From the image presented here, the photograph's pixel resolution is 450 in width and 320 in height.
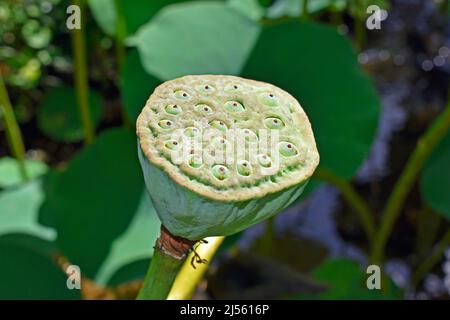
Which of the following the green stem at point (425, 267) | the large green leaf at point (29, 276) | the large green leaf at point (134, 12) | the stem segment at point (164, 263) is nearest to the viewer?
the stem segment at point (164, 263)

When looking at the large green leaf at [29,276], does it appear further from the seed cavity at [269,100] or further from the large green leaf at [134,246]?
the seed cavity at [269,100]

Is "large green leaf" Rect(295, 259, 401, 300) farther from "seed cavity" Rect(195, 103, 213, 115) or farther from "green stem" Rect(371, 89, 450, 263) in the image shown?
"seed cavity" Rect(195, 103, 213, 115)

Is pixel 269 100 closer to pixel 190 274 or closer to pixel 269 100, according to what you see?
pixel 269 100

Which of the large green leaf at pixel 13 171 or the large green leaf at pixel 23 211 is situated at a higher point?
the large green leaf at pixel 23 211

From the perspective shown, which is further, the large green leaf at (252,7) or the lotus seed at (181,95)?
the large green leaf at (252,7)

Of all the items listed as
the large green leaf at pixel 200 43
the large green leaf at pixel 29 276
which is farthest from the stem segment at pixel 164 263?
the large green leaf at pixel 200 43

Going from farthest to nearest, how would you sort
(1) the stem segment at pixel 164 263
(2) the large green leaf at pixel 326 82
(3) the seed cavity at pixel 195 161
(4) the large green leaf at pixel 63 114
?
(4) the large green leaf at pixel 63 114 → (2) the large green leaf at pixel 326 82 → (1) the stem segment at pixel 164 263 → (3) the seed cavity at pixel 195 161

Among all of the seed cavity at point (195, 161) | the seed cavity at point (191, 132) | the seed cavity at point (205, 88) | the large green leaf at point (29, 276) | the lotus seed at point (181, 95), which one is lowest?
the large green leaf at point (29, 276)

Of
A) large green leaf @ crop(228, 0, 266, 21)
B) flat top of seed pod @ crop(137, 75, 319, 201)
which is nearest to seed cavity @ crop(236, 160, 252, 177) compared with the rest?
flat top of seed pod @ crop(137, 75, 319, 201)
